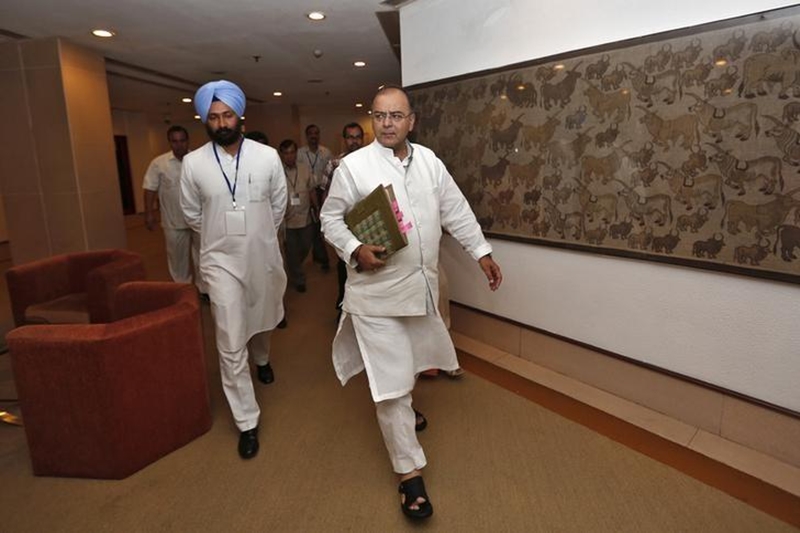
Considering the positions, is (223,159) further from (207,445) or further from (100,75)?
(100,75)

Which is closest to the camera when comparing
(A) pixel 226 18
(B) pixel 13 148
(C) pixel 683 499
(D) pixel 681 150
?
(C) pixel 683 499

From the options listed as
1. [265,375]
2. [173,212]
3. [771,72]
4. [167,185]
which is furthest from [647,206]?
[167,185]

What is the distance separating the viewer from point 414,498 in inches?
76.2

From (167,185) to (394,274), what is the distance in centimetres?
382

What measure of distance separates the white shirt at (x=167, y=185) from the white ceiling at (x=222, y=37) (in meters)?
1.23

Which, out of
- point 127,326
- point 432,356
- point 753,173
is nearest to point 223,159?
point 127,326

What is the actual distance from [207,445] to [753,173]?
2854 millimetres

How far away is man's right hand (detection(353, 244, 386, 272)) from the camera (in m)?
1.88

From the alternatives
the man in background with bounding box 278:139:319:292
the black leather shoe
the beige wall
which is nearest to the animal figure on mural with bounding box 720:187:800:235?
the black leather shoe

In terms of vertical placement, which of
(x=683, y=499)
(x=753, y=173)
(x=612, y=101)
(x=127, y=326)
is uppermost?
(x=612, y=101)

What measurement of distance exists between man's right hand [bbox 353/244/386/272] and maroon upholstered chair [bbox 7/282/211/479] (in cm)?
104

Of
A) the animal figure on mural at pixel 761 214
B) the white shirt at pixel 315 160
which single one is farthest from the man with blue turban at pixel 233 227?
the white shirt at pixel 315 160

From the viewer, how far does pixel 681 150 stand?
2326 millimetres

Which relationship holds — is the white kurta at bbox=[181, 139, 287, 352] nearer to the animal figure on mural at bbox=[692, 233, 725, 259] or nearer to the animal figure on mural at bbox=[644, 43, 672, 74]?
the animal figure on mural at bbox=[644, 43, 672, 74]
